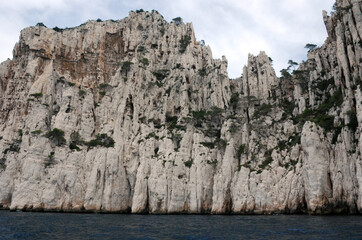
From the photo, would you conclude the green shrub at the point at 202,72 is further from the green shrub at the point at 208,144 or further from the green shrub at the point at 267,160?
the green shrub at the point at 267,160

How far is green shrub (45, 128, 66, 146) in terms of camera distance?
227 ft

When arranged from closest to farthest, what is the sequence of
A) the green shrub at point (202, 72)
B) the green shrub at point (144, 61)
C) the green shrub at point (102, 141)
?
the green shrub at point (102, 141) → the green shrub at point (144, 61) → the green shrub at point (202, 72)

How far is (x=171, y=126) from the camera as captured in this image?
247 ft

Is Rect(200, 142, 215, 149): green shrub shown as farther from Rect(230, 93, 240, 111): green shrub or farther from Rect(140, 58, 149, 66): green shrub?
Rect(140, 58, 149, 66): green shrub

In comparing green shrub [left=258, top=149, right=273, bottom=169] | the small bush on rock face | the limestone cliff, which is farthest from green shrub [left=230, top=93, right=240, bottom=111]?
the small bush on rock face

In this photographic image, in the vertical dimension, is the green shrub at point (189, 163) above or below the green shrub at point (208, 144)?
below

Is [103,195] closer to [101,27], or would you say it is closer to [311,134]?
[311,134]

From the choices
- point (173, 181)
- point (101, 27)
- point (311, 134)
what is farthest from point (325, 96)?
point (101, 27)

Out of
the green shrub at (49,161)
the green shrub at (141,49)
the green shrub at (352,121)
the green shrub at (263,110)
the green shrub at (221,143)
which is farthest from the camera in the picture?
the green shrub at (141,49)

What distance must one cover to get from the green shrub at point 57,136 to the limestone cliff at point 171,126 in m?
0.24

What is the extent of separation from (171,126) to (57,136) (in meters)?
26.7

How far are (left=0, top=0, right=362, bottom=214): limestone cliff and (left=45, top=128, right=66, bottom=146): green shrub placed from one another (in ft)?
0.80

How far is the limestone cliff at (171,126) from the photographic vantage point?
5581cm

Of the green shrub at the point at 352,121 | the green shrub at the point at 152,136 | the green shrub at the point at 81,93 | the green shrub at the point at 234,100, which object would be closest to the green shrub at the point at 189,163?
the green shrub at the point at 152,136
